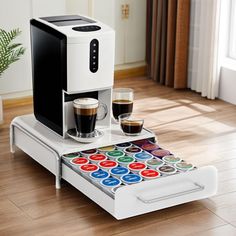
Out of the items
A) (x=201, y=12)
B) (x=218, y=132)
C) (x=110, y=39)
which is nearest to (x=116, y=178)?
(x=110, y=39)

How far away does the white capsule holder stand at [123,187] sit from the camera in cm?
307

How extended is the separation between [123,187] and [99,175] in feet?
0.77

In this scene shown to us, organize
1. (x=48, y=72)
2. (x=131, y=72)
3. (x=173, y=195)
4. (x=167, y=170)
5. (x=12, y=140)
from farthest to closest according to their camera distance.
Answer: (x=131, y=72), (x=12, y=140), (x=48, y=72), (x=167, y=170), (x=173, y=195)

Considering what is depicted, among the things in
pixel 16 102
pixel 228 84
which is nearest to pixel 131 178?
pixel 16 102

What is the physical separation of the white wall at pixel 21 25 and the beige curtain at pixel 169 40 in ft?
2.59

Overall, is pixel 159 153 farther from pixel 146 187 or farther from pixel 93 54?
pixel 93 54

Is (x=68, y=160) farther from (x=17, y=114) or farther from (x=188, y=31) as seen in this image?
(x=188, y=31)

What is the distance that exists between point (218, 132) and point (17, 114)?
4.15ft

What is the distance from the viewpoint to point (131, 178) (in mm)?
3184

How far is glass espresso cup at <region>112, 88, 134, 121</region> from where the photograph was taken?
373 centimetres

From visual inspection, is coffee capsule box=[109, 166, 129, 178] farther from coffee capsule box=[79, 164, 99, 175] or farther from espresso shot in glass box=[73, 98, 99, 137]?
espresso shot in glass box=[73, 98, 99, 137]

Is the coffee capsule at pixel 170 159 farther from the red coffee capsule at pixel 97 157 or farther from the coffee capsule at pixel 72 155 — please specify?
the coffee capsule at pixel 72 155

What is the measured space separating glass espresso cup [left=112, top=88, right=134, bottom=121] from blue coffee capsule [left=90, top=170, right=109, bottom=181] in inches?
21.5

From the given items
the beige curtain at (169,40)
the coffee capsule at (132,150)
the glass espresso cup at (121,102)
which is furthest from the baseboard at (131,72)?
the coffee capsule at (132,150)
